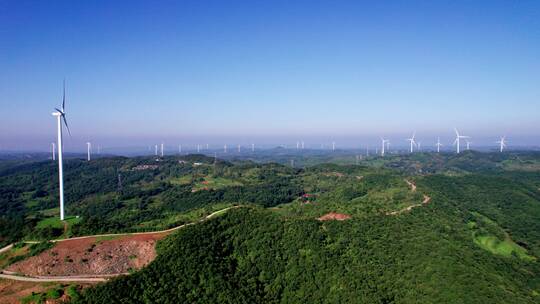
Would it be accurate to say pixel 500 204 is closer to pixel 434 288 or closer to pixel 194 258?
pixel 434 288

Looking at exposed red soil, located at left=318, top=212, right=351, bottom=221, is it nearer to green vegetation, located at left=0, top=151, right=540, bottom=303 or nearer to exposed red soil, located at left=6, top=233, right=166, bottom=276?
green vegetation, located at left=0, top=151, right=540, bottom=303

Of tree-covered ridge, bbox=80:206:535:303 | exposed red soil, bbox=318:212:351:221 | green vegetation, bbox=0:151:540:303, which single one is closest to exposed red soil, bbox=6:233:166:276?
green vegetation, bbox=0:151:540:303

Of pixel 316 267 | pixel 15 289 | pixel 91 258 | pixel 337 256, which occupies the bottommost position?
pixel 316 267

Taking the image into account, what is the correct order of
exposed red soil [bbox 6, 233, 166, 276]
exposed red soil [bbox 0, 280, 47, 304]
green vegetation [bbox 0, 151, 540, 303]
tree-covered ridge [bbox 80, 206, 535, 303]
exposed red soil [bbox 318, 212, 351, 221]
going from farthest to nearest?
exposed red soil [bbox 318, 212, 351, 221] < exposed red soil [bbox 6, 233, 166, 276] < green vegetation [bbox 0, 151, 540, 303] < tree-covered ridge [bbox 80, 206, 535, 303] < exposed red soil [bbox 0, 280, 47, 304]

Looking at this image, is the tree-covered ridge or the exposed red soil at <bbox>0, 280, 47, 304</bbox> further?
the tree-covered ridge

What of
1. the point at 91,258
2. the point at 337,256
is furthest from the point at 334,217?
the point at 91,258

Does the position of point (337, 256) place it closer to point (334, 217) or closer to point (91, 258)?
point (334, 217)

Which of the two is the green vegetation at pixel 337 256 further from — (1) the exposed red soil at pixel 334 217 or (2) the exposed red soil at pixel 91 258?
(2) the exposed red soil at pixel 91 258

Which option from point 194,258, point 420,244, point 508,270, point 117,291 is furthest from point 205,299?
point 508,270

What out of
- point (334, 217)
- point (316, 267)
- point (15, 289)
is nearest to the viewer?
point (15, 289)
